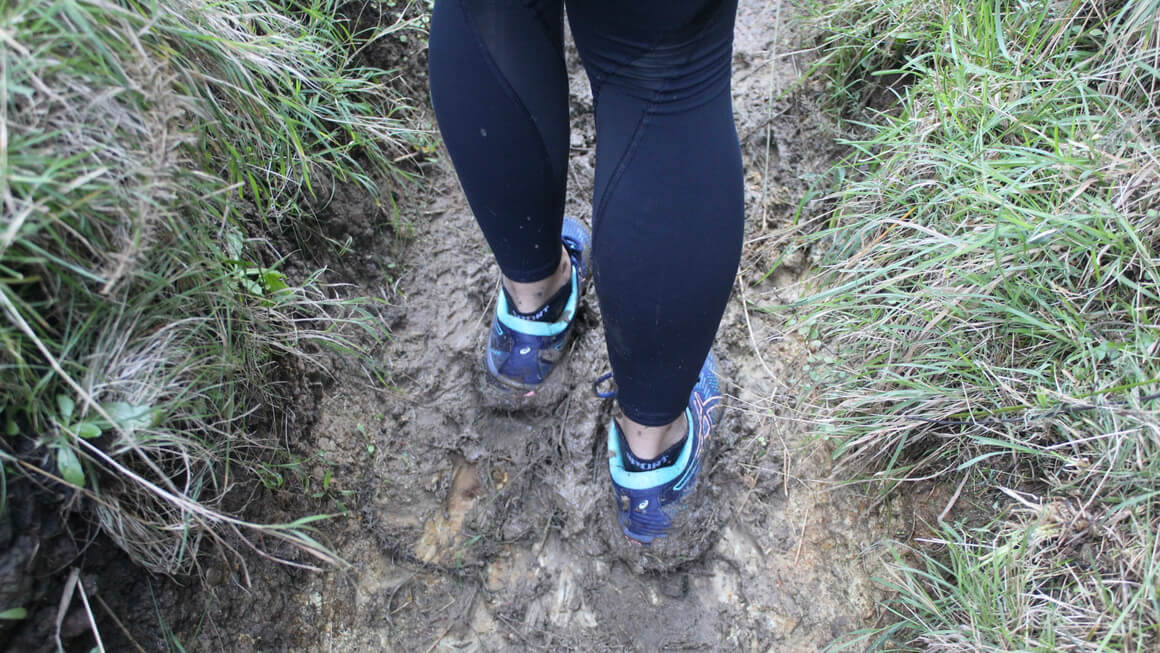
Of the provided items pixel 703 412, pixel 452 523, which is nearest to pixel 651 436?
pixel 703 412

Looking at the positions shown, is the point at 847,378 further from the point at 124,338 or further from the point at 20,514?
the point at 20,514

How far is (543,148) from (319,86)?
728 mm

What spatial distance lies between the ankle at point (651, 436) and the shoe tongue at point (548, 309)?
27cm

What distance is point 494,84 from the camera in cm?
97

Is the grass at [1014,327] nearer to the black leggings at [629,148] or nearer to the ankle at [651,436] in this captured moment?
the ankle at [651,436]

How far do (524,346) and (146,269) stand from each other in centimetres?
70

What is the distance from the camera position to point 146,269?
0.91m

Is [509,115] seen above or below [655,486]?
above

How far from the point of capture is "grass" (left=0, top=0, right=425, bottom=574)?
0.78 m

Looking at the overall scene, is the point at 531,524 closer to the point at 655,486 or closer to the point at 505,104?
the point at 655,486

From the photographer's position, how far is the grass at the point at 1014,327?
1002 millimetres

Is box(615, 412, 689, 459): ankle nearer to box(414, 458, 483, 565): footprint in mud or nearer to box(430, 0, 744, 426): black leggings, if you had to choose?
box(430, 0, 744, 426): black leggings

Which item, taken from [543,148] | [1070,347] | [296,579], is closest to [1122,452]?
[1070,347]

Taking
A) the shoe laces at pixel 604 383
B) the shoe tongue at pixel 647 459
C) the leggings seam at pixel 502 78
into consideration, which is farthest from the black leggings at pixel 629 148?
the shoe laces at pixel 604 383
